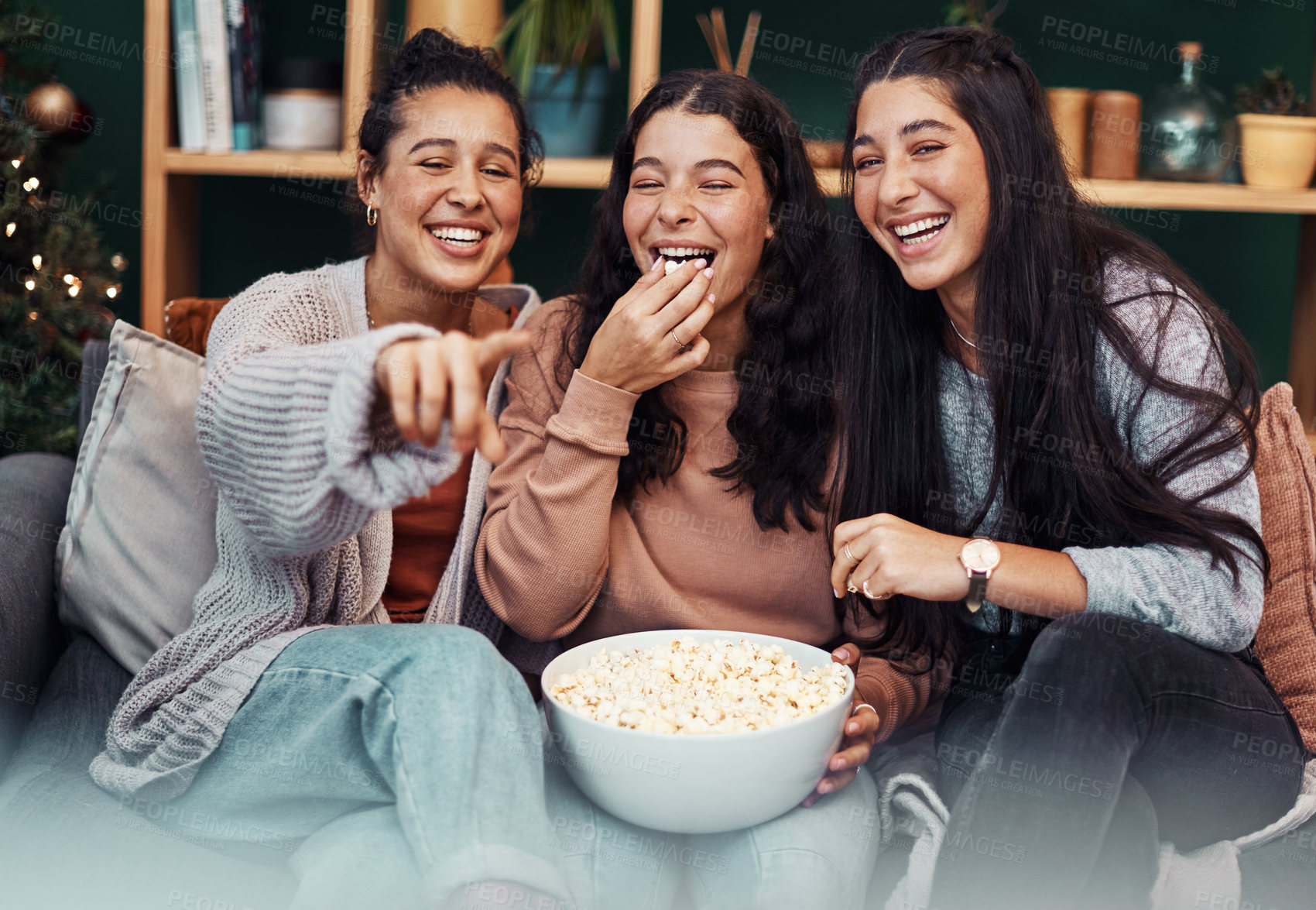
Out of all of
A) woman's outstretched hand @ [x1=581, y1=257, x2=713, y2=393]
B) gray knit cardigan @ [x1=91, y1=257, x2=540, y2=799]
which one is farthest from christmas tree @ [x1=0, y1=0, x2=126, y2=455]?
woman's outstretched hand @ [x1=581, y1=257, x2=713, y2=393]

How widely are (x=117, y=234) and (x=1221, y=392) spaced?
2.27 m

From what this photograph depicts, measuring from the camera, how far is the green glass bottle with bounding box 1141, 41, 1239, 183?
6.52 feet

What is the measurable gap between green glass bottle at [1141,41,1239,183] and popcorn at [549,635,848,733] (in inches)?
50.8

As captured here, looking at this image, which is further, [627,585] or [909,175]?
[627,585]

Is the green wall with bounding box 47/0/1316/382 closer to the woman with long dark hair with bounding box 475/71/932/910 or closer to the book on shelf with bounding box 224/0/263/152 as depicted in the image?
the book on shelf with bounding box 224/0/263/152

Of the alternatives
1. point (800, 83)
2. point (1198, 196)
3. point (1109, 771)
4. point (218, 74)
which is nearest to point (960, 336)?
point (1109, 771)

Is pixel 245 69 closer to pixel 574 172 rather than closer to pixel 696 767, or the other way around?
pixel 574 172

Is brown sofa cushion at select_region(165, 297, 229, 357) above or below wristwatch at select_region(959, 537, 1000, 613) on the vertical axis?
above

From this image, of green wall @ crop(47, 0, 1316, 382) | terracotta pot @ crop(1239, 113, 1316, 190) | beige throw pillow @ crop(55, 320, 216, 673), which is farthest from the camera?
green wall @ crop(47, 0, 1316, 382)

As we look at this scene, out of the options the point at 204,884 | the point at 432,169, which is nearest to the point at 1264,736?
the point at 204,884

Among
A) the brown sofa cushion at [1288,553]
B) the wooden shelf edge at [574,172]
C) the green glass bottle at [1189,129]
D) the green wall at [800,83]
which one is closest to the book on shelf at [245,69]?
the green wall at [800,83]

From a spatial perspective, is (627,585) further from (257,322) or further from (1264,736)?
(1264,736)

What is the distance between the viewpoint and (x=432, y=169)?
1.54 meters

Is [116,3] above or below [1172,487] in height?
above
